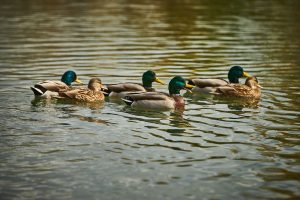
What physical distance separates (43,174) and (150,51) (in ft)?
51.2

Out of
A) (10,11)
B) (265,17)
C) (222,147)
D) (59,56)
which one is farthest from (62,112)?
(10,11)

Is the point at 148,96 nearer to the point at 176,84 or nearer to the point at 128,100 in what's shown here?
the point at 128,100

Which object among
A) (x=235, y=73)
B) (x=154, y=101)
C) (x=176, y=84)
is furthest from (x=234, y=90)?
(x=154, y=101)

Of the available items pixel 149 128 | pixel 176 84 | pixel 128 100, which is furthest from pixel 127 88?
pixel 149 128

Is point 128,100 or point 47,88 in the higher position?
point 47,88

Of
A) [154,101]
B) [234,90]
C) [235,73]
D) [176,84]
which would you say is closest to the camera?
[154,101]

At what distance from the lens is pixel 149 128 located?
13180 mm

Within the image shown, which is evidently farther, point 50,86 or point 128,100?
point 50,86

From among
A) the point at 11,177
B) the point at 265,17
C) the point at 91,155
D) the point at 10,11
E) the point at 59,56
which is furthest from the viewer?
the point at 10,11

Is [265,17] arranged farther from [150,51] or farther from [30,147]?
[30,147]

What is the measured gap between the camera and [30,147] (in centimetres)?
1159

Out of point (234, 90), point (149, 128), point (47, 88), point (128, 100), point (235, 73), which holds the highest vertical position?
point (235, 73)

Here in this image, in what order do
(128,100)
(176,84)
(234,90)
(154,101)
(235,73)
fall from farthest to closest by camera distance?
1. (235,73)
2. (234,90)
3. (176,84)
4. (128,100)
5. (154,101)

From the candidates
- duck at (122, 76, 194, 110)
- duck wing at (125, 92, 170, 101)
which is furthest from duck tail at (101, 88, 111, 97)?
duck wing at (125, 92, 170, 101)
